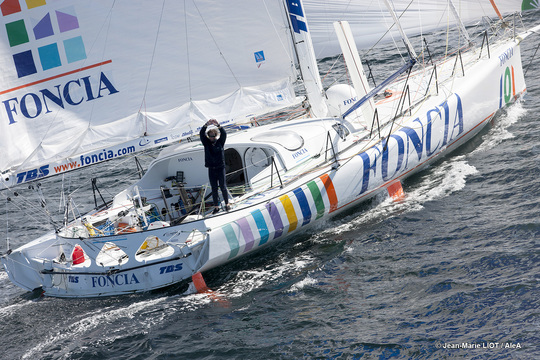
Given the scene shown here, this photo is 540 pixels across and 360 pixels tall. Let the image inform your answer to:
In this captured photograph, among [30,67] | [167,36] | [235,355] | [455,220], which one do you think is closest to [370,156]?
[455,220]

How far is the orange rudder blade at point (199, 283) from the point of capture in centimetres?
884

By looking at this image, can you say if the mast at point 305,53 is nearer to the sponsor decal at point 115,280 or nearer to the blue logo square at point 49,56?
the blue logo square at point 49,56

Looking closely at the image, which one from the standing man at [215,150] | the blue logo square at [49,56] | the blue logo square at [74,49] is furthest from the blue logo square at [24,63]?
the standing man at [215,150]

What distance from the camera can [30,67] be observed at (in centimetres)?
937

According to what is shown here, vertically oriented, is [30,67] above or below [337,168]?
above

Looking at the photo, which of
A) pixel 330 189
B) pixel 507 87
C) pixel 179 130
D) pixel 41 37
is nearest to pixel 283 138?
pixel 330 189

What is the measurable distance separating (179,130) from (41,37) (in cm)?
256

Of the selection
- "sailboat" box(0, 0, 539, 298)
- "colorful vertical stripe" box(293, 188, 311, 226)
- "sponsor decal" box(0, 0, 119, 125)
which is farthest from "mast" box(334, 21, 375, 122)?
"sponsor decal" box(0, 0, 119, 125)

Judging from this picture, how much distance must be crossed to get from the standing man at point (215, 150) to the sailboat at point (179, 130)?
1.18 ft

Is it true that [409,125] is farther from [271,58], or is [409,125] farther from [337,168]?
[271,58]

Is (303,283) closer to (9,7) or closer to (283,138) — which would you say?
(283,138)

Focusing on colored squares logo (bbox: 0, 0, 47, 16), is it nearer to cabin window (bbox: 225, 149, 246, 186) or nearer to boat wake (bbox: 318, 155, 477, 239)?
cabin window (bbox: 225, 149, 246, 186)

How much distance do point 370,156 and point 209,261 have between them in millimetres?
3438

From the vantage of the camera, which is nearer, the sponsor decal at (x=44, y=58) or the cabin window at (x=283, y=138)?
the sponsor decal at (x=44, y=58)
